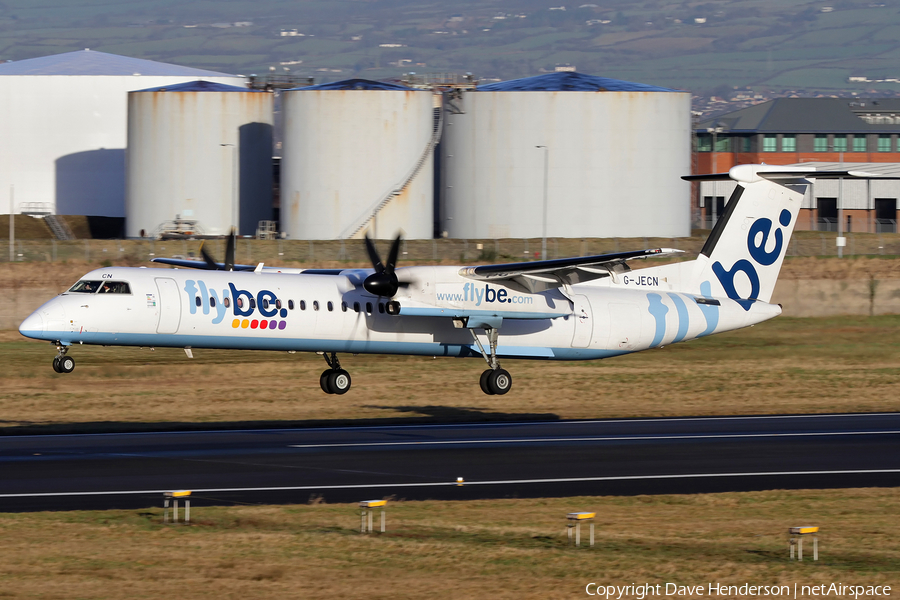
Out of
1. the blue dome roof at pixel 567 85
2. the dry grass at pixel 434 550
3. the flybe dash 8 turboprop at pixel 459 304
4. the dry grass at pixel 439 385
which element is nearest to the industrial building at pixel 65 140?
the blue dome roof at pixel 567 85

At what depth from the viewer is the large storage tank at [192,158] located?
267 ft

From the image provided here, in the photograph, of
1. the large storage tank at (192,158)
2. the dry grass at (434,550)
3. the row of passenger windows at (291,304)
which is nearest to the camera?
the dry grass at (434,550)

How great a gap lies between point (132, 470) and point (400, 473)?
242 inches

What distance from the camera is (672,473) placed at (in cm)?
2617

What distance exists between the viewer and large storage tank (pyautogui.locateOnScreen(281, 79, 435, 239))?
3044 inches

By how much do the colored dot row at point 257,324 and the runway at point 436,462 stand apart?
3.14 metres

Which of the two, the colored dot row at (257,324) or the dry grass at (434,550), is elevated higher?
the colored dot row at (257,324)

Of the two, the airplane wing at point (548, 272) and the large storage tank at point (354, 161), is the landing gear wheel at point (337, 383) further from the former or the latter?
the large storage tank at point (354, 161)

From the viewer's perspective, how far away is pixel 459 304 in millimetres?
32906

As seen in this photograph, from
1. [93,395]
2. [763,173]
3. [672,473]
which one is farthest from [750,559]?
[93,395]

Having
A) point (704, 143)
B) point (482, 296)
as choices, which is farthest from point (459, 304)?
point (704, 143)

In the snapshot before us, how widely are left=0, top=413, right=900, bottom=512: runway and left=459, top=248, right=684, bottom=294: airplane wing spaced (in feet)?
14.6

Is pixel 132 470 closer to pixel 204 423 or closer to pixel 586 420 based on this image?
pixel 204 423

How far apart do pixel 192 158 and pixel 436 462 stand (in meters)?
59.3
